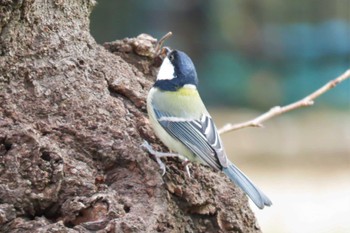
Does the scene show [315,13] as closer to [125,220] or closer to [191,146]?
[191,146]

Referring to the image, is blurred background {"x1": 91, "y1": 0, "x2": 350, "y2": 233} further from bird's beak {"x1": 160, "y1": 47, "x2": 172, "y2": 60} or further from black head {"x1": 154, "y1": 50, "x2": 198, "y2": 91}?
bird's beak {"x1": 160, "y1": 47, "x2": 172, "y2": 60}

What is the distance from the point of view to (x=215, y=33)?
9.56m

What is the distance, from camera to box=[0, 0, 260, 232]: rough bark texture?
2.35 m

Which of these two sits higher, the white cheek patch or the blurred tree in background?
the blurred tree in background

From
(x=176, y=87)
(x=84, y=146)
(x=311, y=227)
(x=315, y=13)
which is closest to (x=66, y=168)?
(x=84, y=146)

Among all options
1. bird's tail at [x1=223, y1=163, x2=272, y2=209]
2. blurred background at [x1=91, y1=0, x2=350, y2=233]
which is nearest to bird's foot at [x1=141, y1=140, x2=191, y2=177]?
bird's tail at [x1=223, y1=163, x2=272, y2=209]

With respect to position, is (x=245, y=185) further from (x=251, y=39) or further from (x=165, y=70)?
(x=251, y=39)

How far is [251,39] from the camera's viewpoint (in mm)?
9398

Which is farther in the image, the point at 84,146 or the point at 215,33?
the point at 215,33

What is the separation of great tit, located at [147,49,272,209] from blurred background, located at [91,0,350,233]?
517 centimetres

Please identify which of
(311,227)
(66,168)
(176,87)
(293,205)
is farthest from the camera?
(293,205)

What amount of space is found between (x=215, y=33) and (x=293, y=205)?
2.74 metres

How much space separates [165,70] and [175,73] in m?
0.10

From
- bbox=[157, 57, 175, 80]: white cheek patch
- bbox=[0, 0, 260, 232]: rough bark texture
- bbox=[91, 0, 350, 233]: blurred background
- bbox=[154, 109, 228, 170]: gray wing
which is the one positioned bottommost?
bbox=[0, 0, 260, 232]: rough bark texture
